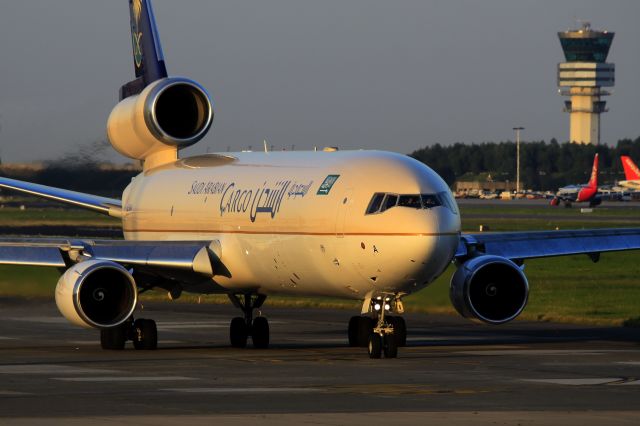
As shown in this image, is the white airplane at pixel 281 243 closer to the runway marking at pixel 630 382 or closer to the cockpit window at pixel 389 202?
the cockpit window at pixel 389 202

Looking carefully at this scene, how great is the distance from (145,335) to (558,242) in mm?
9420

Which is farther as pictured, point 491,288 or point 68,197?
point 68,197

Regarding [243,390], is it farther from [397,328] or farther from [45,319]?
[45,319]

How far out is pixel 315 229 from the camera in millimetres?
28047

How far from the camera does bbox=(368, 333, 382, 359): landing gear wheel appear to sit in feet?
89.2

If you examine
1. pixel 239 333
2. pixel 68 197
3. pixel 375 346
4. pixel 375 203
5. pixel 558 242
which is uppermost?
pixel 375 203

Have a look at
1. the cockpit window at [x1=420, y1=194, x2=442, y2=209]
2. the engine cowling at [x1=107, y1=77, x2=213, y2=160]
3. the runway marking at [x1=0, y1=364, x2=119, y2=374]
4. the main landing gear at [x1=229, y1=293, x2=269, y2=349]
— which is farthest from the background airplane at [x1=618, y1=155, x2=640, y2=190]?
the runway marking at [x1=0, y1=364, x2=119, y2=374]

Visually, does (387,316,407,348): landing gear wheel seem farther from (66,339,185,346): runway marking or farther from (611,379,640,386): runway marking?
(66,339,185,346): runway marking

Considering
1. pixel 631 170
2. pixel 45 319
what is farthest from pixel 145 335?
pixel 631 170

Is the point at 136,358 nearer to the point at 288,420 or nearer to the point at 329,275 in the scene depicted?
the point at 329,275

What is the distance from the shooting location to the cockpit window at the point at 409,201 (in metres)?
26.4

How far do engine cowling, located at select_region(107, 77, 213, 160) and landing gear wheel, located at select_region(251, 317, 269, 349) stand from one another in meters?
6.59

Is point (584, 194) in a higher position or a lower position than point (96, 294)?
lower

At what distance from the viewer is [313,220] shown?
92.3 ft
